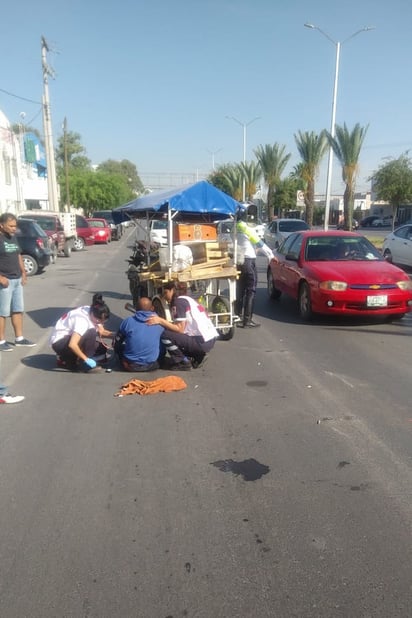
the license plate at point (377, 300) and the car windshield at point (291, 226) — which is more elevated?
the car windshield at point (291, 226)

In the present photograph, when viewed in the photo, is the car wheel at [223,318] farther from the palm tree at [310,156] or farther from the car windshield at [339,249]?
the palm tree at [310,156]

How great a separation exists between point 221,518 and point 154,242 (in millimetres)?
7589

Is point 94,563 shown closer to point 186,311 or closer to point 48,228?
point 186,311

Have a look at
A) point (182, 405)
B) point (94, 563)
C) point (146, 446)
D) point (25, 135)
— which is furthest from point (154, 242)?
point (25, 135)

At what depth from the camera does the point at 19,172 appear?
3959cm

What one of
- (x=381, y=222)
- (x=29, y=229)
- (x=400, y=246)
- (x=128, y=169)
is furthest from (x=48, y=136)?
(x=128, y=169)

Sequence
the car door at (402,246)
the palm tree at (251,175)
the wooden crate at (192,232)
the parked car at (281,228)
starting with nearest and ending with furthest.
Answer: the wooden crate at (192,232)
the car door at (402,246)
the parked car at (281,228)
the palm tree at (251,175)

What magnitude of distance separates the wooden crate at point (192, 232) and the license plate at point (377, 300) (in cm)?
270

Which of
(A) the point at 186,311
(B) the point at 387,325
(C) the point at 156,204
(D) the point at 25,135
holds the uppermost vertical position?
(D) the point at 25,135

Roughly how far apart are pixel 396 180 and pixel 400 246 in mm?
22043

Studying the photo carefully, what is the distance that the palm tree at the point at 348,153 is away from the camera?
30188mm

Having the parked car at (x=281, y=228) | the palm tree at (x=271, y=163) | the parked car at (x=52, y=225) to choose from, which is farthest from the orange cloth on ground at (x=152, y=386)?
the palm tree at (x=271, y=163)

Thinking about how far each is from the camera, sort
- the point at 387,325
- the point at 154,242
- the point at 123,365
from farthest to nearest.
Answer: the point at 154,242 → the point at 387,325 → the point at 123,365

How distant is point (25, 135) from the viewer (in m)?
Result: 46.2
